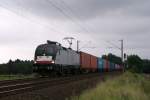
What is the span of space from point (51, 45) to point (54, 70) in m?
2.73

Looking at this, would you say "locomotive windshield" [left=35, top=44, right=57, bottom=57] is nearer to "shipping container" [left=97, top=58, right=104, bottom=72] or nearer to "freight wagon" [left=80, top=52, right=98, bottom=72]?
"freight wagon" [left=80, top=52, right=98, bottom=72]

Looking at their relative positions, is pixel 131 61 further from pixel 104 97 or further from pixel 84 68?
pixel 104 97

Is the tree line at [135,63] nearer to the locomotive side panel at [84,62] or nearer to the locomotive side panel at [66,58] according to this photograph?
the locomotive side panel at [84,62]

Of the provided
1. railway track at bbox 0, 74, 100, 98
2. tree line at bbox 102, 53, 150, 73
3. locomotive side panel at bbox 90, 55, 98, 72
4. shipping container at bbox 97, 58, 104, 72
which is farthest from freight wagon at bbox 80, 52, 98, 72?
railway track at bbox 0, 74, 100, 98

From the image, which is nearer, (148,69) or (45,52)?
(45,52)

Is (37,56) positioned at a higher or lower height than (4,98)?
higher

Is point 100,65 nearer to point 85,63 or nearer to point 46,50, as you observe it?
point 85,63

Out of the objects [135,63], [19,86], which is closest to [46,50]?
[19,86]

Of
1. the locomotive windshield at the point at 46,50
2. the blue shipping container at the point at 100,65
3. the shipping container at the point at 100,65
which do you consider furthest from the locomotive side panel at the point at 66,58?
the blue shipping container at the point at 100,65

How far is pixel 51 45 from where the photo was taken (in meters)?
38.2

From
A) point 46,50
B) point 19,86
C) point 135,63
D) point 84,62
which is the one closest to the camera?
point 19,86

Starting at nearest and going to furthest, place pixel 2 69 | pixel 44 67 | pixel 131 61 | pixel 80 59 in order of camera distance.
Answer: pixel 44 67 < pixel 80 59 < pixel 2 69 < pixel 131 61

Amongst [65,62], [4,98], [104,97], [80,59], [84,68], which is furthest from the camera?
[84,68]

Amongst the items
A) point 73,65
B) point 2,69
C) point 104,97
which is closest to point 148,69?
Result: point 2,69
